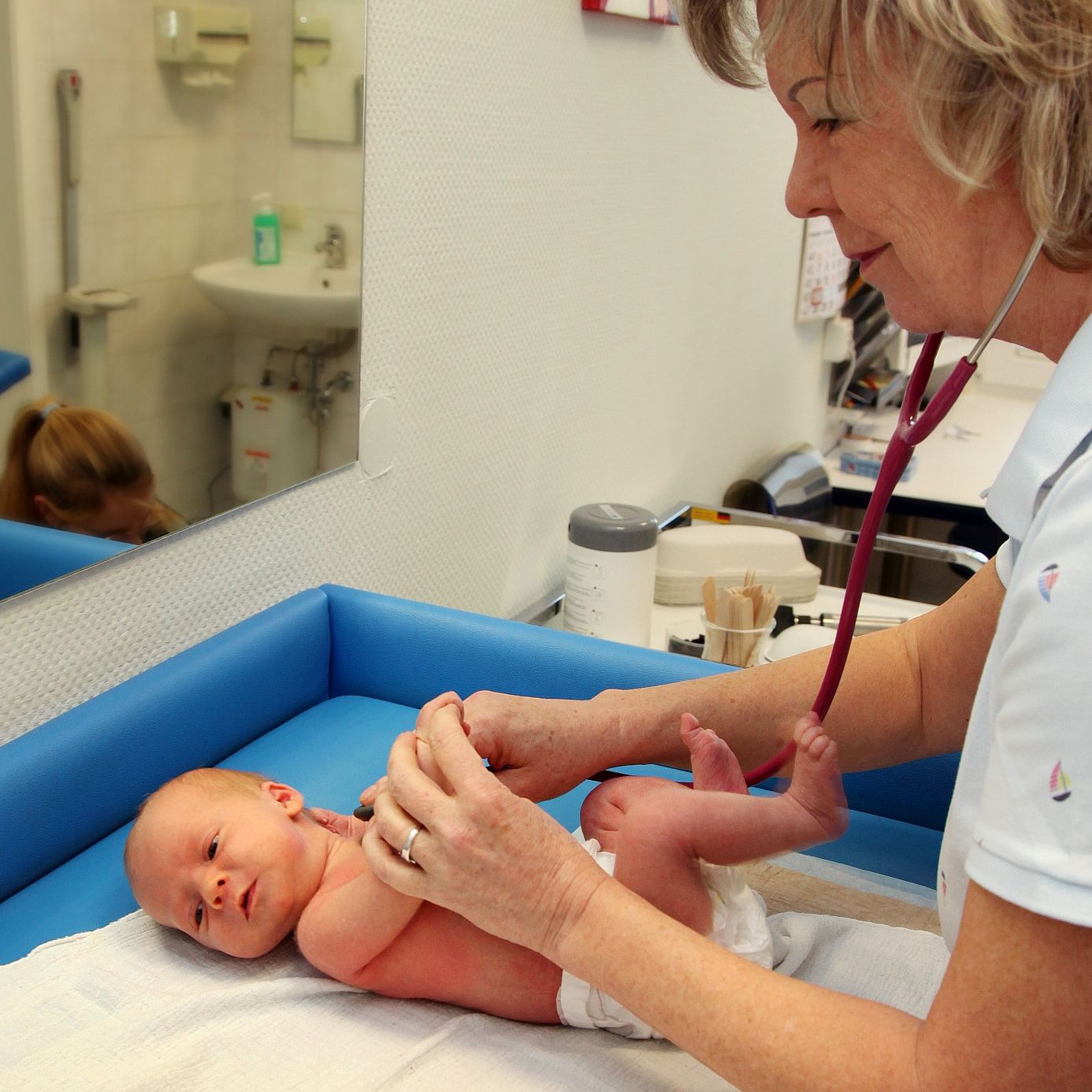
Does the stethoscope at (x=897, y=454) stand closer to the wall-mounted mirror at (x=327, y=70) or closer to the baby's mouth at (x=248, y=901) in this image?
the baby's mouth at (x=248, y=901)

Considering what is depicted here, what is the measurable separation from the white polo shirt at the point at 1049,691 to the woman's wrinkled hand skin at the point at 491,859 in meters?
0.31

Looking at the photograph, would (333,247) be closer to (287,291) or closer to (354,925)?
(287,291)

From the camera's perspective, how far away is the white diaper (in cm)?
106

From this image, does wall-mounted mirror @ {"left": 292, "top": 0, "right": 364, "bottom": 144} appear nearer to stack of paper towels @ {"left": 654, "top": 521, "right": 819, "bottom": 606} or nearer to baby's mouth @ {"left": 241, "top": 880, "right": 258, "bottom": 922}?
baby's mouth @ {"left": 241, "top": 880, "right": 258, "bottom": 922}

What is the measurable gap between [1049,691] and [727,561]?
167 cm

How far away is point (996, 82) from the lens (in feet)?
2.45

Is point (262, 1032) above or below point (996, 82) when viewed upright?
below

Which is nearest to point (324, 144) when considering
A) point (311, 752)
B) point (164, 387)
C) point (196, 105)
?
point (196, 105)

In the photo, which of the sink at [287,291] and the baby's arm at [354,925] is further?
the sink at [287,291]

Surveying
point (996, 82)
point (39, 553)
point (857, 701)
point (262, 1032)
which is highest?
point (996, 82)

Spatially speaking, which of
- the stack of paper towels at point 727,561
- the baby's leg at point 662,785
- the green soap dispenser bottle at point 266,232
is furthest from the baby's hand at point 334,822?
the stack of paper towels at point 727,561

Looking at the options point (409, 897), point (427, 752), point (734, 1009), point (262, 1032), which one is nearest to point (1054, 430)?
point (734, 1009)

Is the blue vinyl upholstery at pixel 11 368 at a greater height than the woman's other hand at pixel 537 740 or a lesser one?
greater

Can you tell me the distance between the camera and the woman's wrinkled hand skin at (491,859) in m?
0.91
